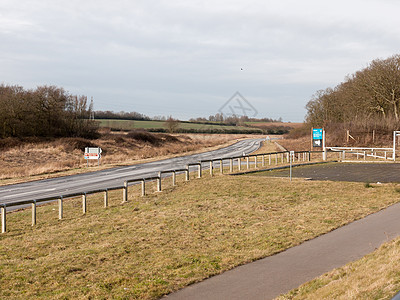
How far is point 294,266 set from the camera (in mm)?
8508

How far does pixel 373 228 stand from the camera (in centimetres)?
1138

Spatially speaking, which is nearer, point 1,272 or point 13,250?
point 1,272

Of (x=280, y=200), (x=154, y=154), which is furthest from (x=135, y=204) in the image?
(x=154, y=154)

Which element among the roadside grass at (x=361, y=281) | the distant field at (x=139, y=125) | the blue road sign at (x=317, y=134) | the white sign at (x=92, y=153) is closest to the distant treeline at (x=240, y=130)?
the distant field at (x=139, y=125)

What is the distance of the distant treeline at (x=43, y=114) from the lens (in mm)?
55438

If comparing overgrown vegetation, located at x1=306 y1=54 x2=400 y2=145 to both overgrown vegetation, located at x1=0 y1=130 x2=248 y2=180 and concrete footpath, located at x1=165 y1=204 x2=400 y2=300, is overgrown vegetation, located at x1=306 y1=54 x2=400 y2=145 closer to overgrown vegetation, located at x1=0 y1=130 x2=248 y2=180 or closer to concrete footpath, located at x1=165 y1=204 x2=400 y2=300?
overgrown vegetation, located at x1=0 y1=130 x2=248 y2=180

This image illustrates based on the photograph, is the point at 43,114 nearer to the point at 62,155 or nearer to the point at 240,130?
the point at 62,155

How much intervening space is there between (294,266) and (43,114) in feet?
187

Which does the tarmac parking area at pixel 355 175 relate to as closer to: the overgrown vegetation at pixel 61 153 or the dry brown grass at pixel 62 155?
the dry brown grass at pixel 62 155

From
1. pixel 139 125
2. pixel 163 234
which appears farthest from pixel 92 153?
pixel 139 125

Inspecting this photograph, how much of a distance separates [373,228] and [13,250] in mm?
9071

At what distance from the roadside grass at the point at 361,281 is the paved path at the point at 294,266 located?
15.9 inches

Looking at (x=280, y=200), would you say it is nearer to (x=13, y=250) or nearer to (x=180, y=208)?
(x=180, y=208)

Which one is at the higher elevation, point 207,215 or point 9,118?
point 9,118
